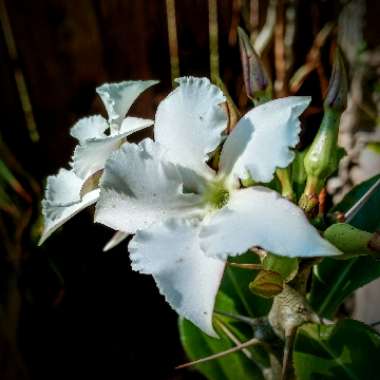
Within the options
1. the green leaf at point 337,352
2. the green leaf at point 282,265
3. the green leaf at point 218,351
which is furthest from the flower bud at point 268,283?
the green leaf at point 218,351

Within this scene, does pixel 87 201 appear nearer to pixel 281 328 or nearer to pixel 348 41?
pixel 281 328

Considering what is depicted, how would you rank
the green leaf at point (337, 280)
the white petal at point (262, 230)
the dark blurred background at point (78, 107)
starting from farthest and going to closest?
1. the dark blurred background at point (78, 107)
2. the green leaf at point (337, 280)
3. the white petal at point (262, 230)

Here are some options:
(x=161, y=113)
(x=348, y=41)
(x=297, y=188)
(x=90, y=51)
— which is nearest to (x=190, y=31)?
(x=90, y=51)

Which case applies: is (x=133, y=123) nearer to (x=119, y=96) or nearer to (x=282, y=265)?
(x=119, y=96)

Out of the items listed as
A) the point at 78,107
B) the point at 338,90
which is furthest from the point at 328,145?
the point at 78,107

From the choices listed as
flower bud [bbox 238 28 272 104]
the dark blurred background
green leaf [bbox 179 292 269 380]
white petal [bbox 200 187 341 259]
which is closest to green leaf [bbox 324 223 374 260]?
white petal [bbox 200 187 341 259]

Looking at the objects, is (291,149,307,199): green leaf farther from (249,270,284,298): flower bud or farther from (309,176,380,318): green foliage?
(249,270,284,298): flower bud

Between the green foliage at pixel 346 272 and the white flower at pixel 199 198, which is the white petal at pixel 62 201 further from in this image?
the green foliage at pixel 346 272
